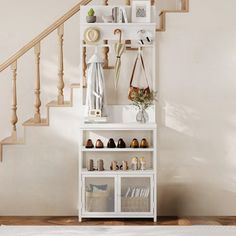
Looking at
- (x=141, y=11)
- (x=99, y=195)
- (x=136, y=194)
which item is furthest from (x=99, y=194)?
(x=141, y=11)

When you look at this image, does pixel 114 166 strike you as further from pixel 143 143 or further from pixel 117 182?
pixel 143 143

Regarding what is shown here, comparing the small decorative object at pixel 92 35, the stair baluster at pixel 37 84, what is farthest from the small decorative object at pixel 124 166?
the small decorative object at pixel 92 35

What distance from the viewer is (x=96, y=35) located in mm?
6273

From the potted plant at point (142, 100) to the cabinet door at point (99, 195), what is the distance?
2.17ft

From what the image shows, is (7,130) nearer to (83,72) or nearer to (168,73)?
(83,72)

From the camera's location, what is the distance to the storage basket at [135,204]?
6246 millimetres

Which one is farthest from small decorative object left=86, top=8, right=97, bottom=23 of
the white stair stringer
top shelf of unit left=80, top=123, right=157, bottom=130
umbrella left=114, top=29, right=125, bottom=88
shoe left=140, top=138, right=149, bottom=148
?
shoe left=140, top=138, right=149, bottom=148

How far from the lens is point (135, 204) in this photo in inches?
246

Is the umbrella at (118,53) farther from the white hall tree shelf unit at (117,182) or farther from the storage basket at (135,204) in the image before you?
the storage basket at (135,204)

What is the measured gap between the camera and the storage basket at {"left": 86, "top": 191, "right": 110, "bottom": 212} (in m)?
6.25

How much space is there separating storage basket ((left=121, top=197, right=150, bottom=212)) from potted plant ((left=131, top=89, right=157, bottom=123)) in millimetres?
765

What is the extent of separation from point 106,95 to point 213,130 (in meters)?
1.15

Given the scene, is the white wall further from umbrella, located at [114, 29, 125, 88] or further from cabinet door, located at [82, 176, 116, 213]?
umbrella, located at [114, 29, 125, 88]

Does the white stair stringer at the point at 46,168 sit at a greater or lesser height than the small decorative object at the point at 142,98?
lesser
